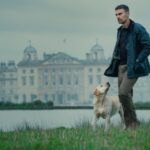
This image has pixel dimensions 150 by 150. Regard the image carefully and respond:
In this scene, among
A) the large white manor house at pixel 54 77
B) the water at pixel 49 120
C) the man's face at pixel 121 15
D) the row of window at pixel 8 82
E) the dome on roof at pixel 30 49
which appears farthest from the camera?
the row of window at pixel 8 82

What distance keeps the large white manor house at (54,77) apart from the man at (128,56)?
4731 inches

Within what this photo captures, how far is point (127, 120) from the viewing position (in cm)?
1117

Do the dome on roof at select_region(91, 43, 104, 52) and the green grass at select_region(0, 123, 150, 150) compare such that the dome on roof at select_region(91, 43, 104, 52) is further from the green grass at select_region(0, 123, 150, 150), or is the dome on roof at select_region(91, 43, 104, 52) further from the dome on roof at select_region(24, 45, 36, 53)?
the green grass at select_region(0, 123, 150, 150)

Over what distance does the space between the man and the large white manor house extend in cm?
12017

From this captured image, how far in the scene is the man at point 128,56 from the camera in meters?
10.5

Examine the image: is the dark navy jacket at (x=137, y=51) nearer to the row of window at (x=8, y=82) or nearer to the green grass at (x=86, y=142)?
the green grass at (x=86, y=142)

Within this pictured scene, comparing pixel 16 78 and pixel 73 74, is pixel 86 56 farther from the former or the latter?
pixel 16 78

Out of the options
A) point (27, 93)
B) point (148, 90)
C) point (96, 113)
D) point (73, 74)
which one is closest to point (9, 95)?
point (27, 93)

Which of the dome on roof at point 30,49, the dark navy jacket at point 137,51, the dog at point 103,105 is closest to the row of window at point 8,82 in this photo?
the dome on roof at point 30,49

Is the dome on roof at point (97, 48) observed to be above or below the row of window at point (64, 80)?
above

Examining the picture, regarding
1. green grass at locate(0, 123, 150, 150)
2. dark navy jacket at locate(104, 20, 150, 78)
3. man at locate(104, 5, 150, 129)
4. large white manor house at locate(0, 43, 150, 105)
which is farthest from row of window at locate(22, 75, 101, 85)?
green grass at locate(0, 123, 150, 150)

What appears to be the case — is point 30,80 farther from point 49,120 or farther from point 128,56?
point 128,56

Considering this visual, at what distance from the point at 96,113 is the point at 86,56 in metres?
131

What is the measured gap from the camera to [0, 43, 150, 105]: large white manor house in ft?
443
